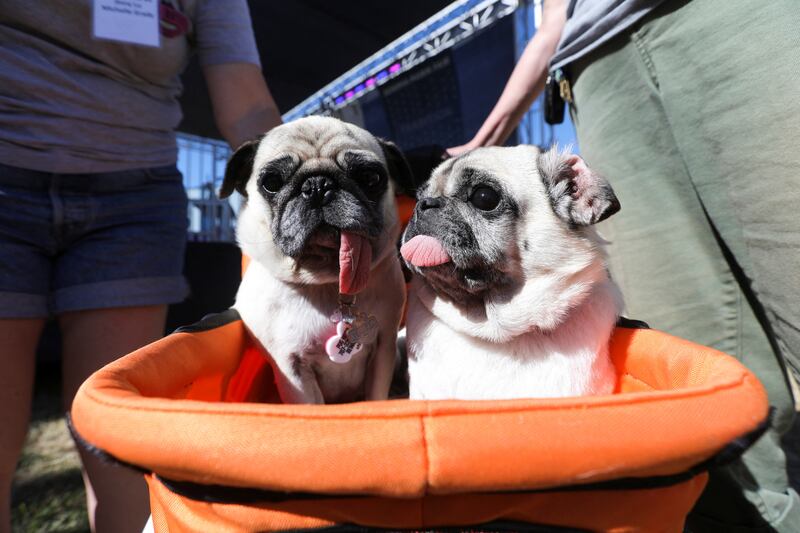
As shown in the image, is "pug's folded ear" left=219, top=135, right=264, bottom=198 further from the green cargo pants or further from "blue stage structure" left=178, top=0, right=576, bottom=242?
"blue stage structure" left=178, top=0, right=576, bottom=242

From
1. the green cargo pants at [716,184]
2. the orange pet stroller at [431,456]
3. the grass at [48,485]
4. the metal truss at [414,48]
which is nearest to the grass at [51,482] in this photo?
the grass at [48,485]

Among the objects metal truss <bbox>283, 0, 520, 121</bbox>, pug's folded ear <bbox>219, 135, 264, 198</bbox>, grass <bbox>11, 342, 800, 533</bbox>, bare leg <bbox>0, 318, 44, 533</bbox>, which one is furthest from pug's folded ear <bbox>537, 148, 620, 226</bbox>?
metal truss <bbox>283, 0, 520, 121</bbox>

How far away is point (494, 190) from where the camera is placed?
105 centimetres

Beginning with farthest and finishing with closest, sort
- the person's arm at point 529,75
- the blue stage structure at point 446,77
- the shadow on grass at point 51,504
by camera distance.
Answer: the blue stage structure at point 446,77, the shadow on grass at point 51,504, the person's arm at point 529,75

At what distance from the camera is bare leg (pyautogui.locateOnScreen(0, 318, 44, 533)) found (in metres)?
1.16

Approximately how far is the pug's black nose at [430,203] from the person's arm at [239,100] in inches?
35.0

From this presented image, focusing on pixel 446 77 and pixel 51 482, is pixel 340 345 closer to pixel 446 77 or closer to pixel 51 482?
pixel 51 482

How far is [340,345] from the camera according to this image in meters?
1.20

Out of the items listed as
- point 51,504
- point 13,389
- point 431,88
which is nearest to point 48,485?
point 51,504

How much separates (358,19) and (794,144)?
412 centimetres

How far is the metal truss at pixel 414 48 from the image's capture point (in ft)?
13.9

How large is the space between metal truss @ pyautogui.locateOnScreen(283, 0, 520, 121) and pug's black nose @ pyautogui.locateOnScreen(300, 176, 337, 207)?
2.78 meters

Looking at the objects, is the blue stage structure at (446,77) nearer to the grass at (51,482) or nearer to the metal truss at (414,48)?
the metal truss at (414,48)

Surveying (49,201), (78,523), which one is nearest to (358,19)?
(49,201)
